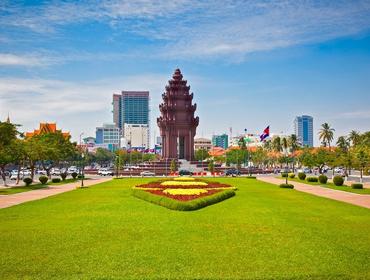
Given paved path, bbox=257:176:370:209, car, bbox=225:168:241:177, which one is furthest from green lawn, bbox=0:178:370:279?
car, bbox=225:168:241:177

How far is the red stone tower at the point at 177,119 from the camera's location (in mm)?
105312

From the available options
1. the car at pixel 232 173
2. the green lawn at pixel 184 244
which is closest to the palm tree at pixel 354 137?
the car at pixel 232 173

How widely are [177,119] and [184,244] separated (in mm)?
89020

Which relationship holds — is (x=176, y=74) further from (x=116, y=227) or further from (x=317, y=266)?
(x=317, y=266)

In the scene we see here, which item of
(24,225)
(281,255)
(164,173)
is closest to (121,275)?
(281,255)

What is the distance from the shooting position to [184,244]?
17188mm

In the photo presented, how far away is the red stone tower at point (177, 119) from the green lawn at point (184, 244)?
77057 millimetres

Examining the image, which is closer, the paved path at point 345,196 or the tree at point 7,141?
the paved path at point 345,196

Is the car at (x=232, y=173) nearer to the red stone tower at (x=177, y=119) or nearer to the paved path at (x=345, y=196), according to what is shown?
the red stone tower at (x=177, y=119)

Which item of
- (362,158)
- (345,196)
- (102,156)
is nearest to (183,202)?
(345,196)

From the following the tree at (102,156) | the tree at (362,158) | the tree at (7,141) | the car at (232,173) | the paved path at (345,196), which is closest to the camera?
the paved path at (345,196)

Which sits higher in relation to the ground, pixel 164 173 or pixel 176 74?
pixel 176 74

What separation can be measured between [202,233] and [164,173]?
2954 inches

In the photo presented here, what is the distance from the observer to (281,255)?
15.5m
